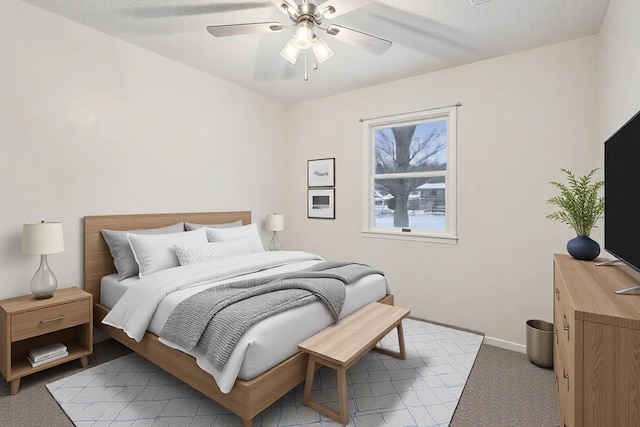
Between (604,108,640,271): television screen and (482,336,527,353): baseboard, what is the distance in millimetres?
1570

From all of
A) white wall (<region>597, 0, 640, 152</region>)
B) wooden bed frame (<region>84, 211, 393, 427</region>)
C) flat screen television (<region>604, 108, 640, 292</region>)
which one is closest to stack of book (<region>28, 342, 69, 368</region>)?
wooden bed frame (<region>84, 211, 393, 427</region>)

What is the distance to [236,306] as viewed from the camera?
1.94 meters

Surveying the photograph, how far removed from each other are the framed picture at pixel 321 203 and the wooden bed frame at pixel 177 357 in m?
1.56

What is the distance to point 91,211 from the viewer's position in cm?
286

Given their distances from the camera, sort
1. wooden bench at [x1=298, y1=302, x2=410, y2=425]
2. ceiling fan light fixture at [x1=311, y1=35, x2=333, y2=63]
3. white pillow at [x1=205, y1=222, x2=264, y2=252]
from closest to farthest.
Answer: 1. wooden bench at [x1=298, y1=302, x2=410, y2=425]
2. ceiling fan light fixture at [x1=311, y1=35, x2=333, y2=63]
3. white pillow at [x1=205, y1=222, x2=264, y2=252]

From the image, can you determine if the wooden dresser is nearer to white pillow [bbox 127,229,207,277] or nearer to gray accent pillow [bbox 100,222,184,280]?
white pillow [bbox 127,229,207,277]

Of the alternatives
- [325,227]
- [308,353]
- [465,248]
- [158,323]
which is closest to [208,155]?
[325,227]

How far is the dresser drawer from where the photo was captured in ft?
7.10

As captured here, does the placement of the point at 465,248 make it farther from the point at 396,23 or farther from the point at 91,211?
the point at 91,211

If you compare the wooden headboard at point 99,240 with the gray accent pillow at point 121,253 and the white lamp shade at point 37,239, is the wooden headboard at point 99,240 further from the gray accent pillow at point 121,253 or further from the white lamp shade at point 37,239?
the white lamp shade at point 37,239

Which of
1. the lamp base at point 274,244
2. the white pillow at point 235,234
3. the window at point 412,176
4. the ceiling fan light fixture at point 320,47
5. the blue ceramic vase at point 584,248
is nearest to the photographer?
the blue ceramic vase at point 584,248

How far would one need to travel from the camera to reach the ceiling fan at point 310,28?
1967 mm

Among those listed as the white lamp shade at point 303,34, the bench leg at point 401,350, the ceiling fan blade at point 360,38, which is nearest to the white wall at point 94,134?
the white lamp shade at point 303,34

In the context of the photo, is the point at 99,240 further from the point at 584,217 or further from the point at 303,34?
the point at 584,217
